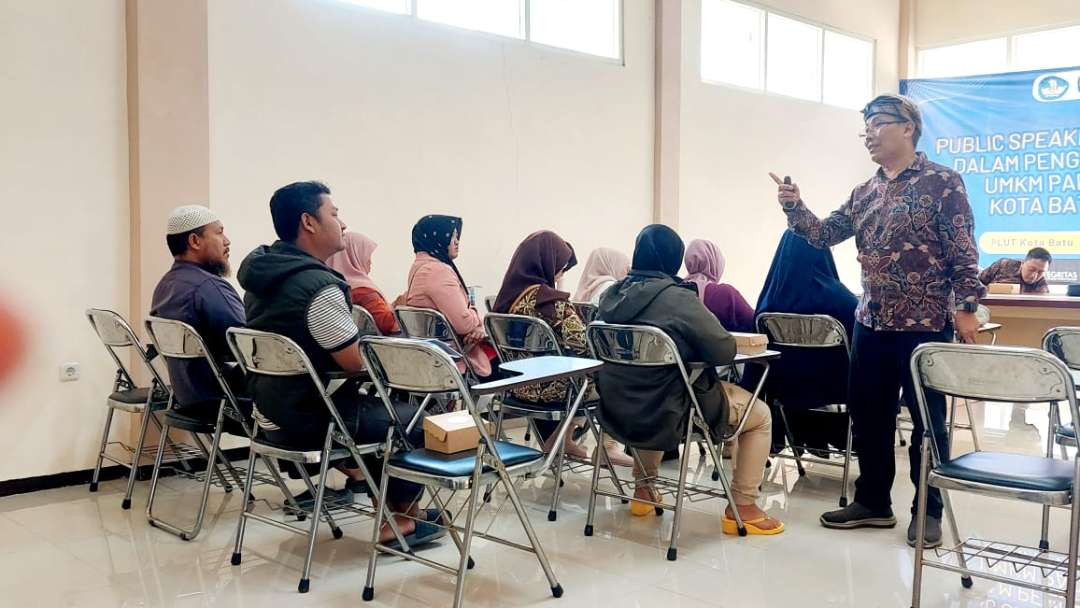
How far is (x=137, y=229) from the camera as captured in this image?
167 inches

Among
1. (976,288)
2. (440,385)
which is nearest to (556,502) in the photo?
(440,385)

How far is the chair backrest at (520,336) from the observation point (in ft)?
11.6

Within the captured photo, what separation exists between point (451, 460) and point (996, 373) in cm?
148

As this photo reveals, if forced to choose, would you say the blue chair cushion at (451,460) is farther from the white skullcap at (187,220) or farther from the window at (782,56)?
the window at (782,56)

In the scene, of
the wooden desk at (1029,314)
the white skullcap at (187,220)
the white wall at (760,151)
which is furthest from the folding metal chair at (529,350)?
the white wall at (760,151)

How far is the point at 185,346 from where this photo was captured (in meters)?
3.22

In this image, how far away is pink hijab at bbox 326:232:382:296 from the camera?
4.30m

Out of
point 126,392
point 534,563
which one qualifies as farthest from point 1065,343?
point 126,392

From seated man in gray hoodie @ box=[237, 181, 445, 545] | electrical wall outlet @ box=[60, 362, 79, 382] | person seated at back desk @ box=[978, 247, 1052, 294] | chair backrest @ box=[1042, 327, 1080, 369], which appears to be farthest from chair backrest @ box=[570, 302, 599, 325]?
person seated at back desk @ box=[978, 247, 1052, 294]

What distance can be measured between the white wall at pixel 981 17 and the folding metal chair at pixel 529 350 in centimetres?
756

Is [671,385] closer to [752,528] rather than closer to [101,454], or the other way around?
[752,528]

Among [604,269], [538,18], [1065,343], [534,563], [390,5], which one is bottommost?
[534,563]

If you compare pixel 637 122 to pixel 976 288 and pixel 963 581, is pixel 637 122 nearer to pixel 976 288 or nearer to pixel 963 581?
pixel 976 288

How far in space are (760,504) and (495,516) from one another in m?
1.10
